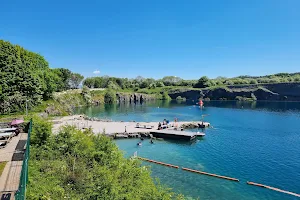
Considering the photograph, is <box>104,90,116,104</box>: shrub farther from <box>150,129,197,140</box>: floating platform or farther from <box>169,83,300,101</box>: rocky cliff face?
<box>150,129,197,140</box>: floating platform

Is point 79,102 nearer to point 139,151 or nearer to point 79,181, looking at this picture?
point 139,151

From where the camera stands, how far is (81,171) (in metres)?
18.7

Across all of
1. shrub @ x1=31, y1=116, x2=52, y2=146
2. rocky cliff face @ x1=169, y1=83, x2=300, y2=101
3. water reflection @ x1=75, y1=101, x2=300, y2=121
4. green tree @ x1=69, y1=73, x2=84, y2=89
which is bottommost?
water reflection @ x1=75, y1=101, x2=300, y2=121

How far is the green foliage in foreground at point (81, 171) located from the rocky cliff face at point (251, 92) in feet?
Answer: 552

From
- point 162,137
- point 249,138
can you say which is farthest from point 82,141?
point 249,138

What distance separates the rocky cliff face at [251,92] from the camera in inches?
6447

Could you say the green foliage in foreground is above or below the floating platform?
above

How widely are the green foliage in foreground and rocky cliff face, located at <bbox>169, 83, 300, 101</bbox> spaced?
168 metres

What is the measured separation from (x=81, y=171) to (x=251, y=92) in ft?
586

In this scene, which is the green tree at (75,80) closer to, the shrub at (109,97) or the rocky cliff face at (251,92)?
the shrub at (109,97)

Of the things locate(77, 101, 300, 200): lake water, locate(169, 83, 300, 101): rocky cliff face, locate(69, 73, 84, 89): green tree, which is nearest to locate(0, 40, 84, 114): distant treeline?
locate(77, 101, 300, 200): lake water

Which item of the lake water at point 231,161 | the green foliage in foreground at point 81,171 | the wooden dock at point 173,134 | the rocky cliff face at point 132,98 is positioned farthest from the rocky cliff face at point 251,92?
the green foliage in foreground at point 81,171

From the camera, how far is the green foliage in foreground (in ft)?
49.5

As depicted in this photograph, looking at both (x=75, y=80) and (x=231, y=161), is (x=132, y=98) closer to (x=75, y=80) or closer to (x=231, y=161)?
(x=75, y=80)
